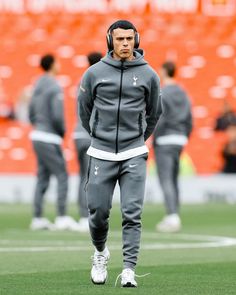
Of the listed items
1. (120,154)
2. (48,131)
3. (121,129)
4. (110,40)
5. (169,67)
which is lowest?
(48,131)

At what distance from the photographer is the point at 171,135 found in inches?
611

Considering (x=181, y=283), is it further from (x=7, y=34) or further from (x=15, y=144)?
(x=7, y=34)

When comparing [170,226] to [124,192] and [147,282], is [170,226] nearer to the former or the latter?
[147,282]

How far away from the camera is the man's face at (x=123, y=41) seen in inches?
326

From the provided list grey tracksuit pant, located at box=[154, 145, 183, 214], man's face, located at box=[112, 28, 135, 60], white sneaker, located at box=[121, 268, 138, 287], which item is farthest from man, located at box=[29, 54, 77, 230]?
white sneaker, located at box=[121, 268, 138, 287]

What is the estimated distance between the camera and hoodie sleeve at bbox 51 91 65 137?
15078 mm

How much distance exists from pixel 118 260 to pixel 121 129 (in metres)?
2.76

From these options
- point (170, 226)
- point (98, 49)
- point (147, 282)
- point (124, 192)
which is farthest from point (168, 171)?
point (98, 49)

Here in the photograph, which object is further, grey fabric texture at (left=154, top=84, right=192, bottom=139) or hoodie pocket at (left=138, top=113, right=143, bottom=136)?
grey fabric texture at (left=154, top=84, right=192, bottom=139)

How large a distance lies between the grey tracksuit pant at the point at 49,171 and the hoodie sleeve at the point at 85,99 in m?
6.60

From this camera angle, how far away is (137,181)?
27.6 ft

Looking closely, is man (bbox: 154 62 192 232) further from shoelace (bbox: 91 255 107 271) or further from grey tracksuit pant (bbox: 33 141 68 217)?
shoelace (bbox: 91 255 107 271)

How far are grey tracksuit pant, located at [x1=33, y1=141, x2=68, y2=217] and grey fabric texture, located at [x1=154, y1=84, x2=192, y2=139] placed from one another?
1390 millimetres

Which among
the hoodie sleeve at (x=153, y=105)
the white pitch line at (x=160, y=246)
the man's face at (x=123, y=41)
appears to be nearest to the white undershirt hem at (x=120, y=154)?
the hoodie sleeve at (x=153, y=105)
